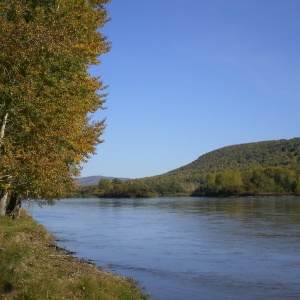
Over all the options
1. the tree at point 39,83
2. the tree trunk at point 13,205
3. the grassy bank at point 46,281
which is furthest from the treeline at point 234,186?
the grassy bank at point 46,281

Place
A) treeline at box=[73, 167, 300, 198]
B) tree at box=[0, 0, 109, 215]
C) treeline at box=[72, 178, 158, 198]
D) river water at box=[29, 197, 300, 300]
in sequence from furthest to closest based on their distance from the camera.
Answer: treeline at box=[72, 178, 158, 198] < treeline at box=[73, 167, 300, 198] < river water at box=[29, 197, 300, 300] < tree at box=[0, 0, 109, 215]

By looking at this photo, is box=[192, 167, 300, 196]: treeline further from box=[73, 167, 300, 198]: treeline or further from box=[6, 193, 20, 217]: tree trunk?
box=[6, 193, 20, 217]: tree trunk

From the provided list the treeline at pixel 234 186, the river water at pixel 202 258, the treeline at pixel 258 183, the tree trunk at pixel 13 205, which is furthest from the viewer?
the treeline at pixel 234 186

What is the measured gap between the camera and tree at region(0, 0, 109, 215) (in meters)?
12.4

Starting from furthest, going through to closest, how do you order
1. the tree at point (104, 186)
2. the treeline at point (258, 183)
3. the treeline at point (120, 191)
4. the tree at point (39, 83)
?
the tree at point (104, 186) → the treeline at point (120, 191) → the treeline at point (258, 183) → the tree at point (39, 83)

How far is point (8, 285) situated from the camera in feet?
35.7

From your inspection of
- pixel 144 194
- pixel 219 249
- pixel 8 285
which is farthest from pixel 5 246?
pixel 144 194

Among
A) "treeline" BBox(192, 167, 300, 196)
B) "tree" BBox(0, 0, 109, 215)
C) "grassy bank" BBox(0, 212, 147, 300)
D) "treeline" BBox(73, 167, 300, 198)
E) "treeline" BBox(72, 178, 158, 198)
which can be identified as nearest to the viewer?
"grassy bank" BBox(0, 212, 147, 300)

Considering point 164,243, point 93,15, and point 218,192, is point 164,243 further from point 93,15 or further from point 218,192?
point 218,192

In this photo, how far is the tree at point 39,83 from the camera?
12.4m

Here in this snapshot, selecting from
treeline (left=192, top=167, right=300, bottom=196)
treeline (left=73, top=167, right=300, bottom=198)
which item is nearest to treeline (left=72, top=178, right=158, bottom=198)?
treeline (left=73, top=167, right=300, bottom=198)

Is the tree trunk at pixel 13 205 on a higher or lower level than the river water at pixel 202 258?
higher

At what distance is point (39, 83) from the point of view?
1341 centimetres

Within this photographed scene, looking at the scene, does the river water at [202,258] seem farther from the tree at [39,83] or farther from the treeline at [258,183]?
the treeline at [258,183]
